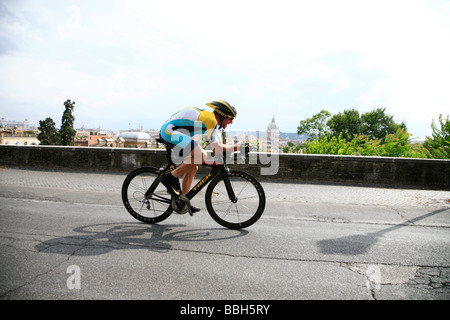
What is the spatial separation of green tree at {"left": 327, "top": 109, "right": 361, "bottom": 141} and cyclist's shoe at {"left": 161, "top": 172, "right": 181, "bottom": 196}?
68269mm

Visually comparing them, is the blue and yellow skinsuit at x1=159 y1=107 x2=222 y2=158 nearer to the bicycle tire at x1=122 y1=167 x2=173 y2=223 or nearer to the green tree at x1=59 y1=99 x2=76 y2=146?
the bicycle tire at x1=122 y1=167 x2=173 y2=223

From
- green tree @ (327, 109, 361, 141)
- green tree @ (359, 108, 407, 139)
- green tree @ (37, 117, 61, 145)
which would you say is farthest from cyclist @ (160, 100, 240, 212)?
green tree @ (37, 117, 61, 145)

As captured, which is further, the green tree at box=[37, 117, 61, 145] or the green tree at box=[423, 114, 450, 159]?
the green tree at box=[37, 117, 61, 145]

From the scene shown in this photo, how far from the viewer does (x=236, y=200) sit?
466 centimetres

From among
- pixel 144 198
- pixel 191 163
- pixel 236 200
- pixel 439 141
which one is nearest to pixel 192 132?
pixel 191 163

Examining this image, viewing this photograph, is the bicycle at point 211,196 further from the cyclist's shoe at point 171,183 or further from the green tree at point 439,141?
the green tree at point 439,141

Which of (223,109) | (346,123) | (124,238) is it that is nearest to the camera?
(124,238)

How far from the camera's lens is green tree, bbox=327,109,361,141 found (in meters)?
69.1

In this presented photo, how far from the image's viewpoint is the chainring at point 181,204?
15.3 ft

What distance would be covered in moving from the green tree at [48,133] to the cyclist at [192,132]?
78.3 metres

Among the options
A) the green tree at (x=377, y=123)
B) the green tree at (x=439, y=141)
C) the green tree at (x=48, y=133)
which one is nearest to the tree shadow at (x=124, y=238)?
the green tree at (x=439, y=141)

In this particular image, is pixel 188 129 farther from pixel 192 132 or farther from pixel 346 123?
pixel 346 123

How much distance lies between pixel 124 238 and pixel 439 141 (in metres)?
11.4

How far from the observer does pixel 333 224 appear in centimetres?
541
